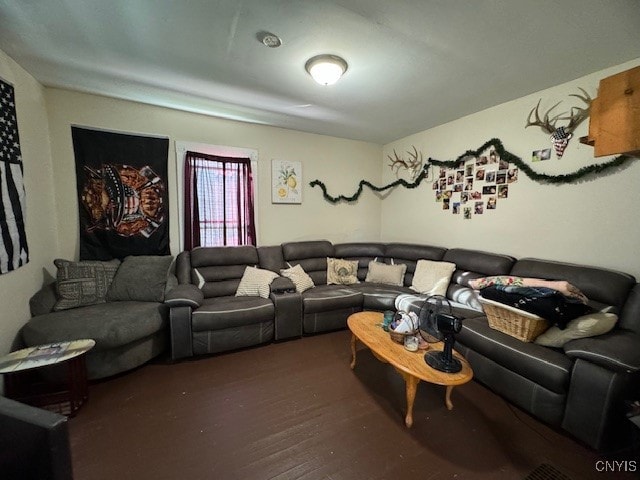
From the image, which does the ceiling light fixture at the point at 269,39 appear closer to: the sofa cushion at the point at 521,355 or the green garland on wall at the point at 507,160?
the green garland on wall at the point at 507,160

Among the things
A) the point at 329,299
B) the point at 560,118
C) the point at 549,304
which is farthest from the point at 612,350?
the point at 329,299

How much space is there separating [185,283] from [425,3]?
3.12 m

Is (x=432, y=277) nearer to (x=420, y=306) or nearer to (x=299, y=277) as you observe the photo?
(x=420, y=306)

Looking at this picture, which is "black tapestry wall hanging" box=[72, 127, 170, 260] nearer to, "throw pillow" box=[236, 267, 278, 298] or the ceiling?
the ceiling

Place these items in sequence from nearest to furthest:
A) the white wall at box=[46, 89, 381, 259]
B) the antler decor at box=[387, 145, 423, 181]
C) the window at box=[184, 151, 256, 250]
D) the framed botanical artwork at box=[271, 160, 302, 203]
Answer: the white wall at box=[46, 89, 381, 259] < the window at box=[184, 151, 256, 250] < the framed botanical artwork at box=[271, 160, 302, 203] < the antler decor at box=[387, 145, 423, 181]

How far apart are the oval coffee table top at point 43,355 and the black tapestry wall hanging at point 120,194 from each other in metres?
1.21

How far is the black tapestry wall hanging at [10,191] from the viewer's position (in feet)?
5.87

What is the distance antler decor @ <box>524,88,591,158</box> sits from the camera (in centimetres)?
215

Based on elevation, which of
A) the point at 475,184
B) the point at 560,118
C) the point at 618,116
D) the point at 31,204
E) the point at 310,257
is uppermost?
the point at 560,118

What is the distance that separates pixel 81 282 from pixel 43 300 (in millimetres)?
270

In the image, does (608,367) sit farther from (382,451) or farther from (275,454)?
(275,454)

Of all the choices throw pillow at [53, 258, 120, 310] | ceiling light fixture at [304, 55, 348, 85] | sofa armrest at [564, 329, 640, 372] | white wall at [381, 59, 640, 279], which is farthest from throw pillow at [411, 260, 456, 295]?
throw pillow at [53, 258, 120, 310]

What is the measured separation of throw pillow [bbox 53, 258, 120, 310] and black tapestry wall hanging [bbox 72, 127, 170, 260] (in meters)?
0.30

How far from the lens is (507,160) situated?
2658 mm
